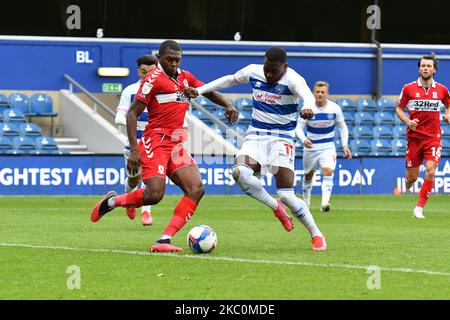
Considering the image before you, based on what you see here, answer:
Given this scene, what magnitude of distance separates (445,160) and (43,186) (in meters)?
9.46

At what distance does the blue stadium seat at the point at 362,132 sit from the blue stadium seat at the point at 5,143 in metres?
9.46

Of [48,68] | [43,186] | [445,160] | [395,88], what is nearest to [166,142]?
[43,186]

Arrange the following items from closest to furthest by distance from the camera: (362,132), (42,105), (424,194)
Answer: (424,194), (42,105), (362,132)

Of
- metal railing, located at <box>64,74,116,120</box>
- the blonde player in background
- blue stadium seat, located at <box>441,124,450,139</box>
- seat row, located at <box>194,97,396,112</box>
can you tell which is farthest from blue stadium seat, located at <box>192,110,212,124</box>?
the blonde player in background

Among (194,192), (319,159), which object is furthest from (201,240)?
(319,159)

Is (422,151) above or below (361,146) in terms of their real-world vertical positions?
above

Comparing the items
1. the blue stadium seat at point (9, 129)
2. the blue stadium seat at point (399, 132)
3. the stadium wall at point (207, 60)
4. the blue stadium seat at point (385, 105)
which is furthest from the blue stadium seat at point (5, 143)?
the blue stadium seat at point (385, 105)

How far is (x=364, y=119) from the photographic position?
32.2 m

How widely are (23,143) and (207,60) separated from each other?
698cm

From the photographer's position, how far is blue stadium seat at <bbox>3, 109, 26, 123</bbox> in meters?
28.4

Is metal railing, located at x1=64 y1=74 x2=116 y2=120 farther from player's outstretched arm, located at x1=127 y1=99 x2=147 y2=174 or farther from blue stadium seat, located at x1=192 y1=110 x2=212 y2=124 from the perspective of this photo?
player's outstretched arm, located at x1=127 y1=99 x2=147 y2=174

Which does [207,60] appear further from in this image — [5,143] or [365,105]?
[5,143]

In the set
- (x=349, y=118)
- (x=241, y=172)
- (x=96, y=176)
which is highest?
(x=241, y=172)

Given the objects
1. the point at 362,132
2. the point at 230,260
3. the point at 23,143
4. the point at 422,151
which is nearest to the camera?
the point at 230,260
